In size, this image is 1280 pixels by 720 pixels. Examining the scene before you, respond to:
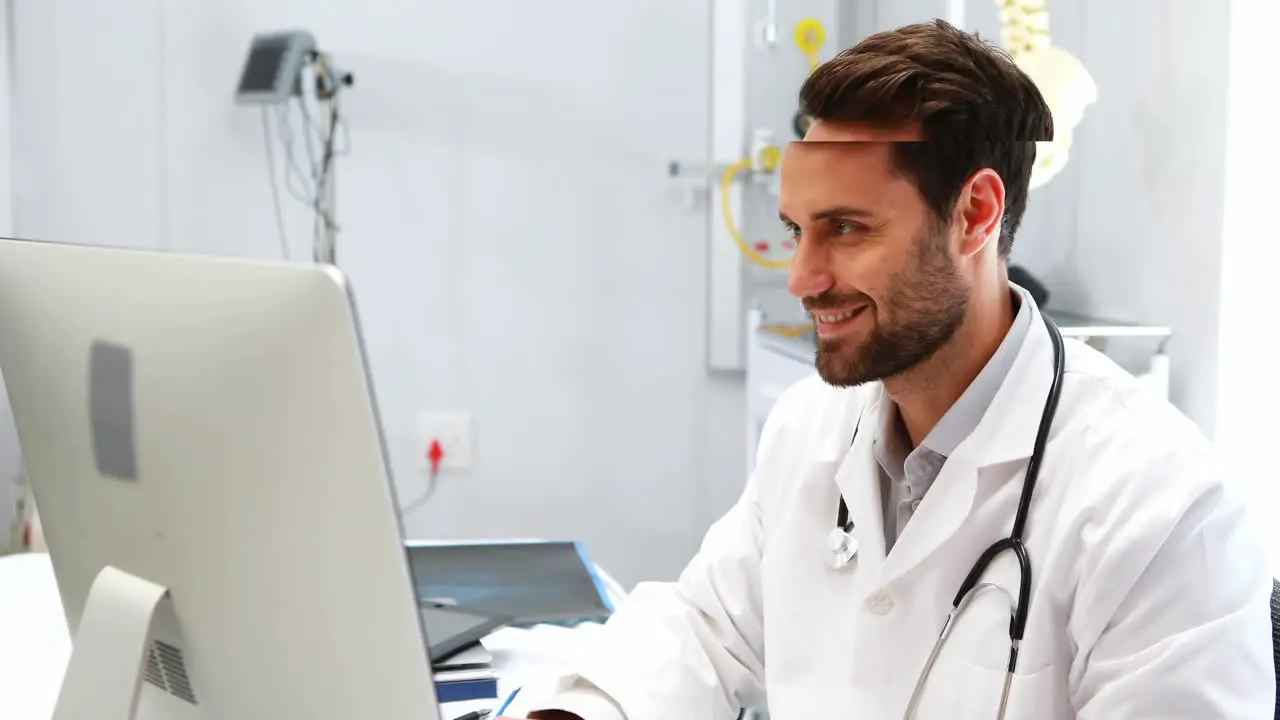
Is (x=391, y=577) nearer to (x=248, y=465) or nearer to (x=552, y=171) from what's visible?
(x=248, y=465)

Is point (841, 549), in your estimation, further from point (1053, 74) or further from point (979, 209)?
point (1053, 74)

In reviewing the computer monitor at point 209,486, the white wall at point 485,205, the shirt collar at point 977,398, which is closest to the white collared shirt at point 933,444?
the shirt collar at point 977,398

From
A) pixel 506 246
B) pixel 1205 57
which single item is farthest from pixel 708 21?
pixel 1205 57

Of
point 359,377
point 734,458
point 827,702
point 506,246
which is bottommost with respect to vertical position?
point 734,458

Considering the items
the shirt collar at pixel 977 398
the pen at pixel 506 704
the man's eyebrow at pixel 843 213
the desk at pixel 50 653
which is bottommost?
the desk at pixel 50 653

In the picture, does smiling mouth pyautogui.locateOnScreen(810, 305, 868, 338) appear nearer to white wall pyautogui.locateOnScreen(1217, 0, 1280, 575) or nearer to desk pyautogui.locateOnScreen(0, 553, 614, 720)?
desk pyautogui.locateOnScreen(0, 553, 614, 720)

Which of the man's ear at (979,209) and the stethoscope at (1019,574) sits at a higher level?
the man's ear at (979,209)

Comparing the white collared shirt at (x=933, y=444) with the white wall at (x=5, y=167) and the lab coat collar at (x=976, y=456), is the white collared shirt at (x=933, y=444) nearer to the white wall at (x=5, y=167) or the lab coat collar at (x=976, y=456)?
the lab coat collar at (x=976, y=456)

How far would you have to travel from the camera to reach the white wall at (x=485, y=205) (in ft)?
9.85

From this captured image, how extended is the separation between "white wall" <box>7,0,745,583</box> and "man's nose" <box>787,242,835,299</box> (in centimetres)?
196

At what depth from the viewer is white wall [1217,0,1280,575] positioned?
1.79 meters

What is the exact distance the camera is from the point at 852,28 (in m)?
3.09

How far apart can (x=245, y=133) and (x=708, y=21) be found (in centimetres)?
111

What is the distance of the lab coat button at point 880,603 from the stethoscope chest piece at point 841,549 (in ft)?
0.19
